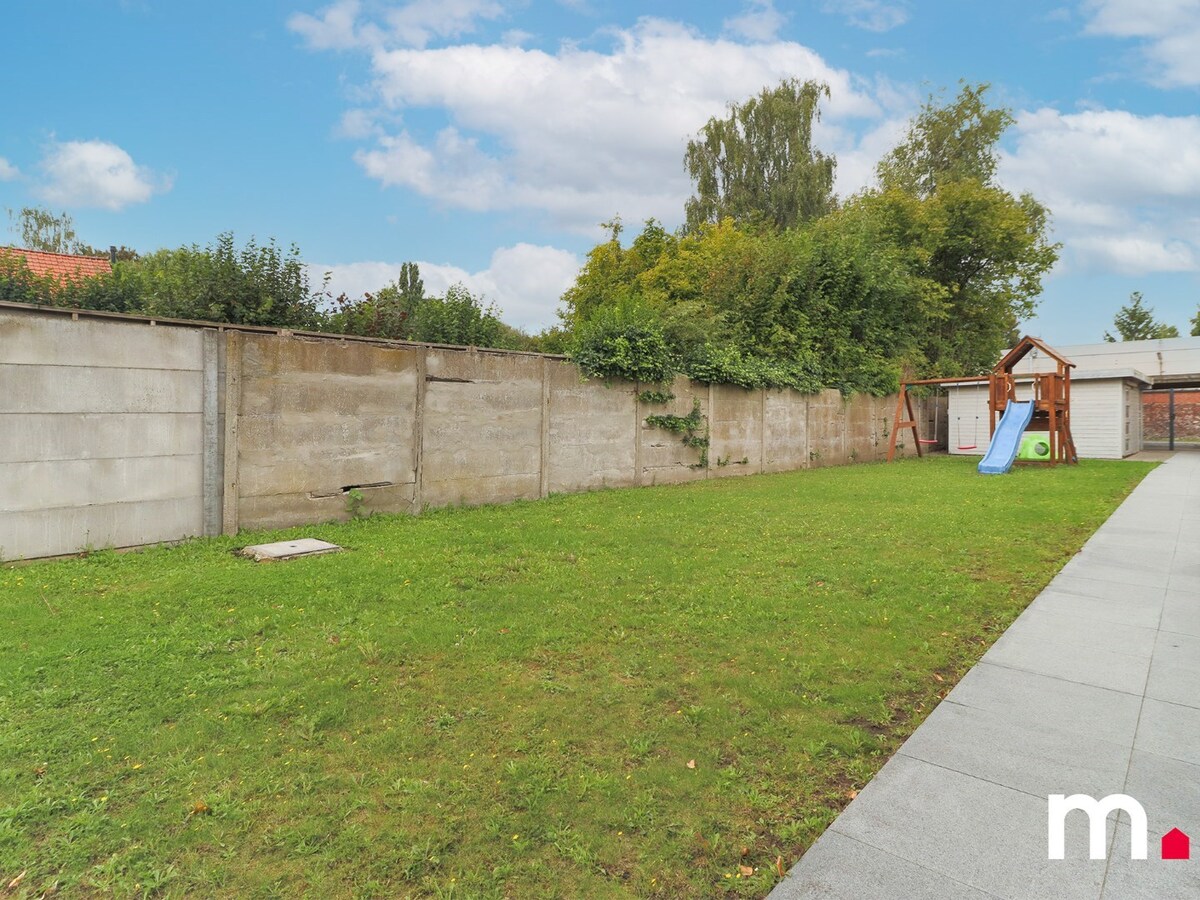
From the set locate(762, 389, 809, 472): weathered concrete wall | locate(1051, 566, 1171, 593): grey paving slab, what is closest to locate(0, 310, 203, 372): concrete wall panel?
locate(1051, 566, 1171, 593): grey paving slab

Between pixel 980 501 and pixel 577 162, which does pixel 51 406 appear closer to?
pixel 980 501

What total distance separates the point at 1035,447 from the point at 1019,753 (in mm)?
18303

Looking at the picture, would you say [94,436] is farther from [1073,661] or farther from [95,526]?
[1073,661]

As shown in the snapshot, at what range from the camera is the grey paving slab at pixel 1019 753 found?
235cm

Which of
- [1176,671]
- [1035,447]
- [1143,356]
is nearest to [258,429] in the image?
[1176,671]

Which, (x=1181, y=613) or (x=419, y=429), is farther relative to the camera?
(x=419, y=429)

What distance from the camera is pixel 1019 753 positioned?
8.42 ft

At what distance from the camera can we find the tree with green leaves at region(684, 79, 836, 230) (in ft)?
91.2

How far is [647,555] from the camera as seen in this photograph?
592 cm

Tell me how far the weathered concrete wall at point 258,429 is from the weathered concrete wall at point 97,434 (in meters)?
0.01

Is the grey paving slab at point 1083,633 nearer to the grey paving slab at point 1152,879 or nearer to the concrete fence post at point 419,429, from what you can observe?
the grey paving slab at point 1152,879

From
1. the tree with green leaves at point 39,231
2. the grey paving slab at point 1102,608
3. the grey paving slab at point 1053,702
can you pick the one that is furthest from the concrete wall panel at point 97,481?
the tree with green leaves at point 39,231

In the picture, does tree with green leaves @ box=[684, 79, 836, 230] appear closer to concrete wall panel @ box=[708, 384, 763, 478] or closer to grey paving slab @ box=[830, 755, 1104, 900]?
concrete wall panel @ box=[708, 384, 763, 478]

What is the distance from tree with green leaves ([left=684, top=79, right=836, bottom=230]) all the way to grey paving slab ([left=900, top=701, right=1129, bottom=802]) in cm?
2769
